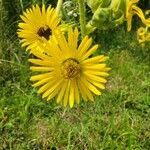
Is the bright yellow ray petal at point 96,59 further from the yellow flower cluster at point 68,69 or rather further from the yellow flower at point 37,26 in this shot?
the yellow flower at point 37,26

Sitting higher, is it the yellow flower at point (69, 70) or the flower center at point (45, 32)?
the flower center at point (45, 32)

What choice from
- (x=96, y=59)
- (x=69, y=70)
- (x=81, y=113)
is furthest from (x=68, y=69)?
(x=81, y=113)

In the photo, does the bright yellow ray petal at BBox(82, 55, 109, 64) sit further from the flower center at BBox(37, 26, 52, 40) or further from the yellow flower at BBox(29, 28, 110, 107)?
the flower center at BBox(37, 26, 52, 40)

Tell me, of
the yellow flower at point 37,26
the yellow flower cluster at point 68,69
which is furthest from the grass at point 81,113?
the yellow flower cluster at point 68,69

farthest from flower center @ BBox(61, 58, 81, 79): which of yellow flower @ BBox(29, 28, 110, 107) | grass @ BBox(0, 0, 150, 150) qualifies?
grass @ BBox(0, 0, 150, 150)

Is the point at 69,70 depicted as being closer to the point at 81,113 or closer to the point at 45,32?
the point at 45,32

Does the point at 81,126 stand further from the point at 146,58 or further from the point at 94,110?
the point at 146,58
